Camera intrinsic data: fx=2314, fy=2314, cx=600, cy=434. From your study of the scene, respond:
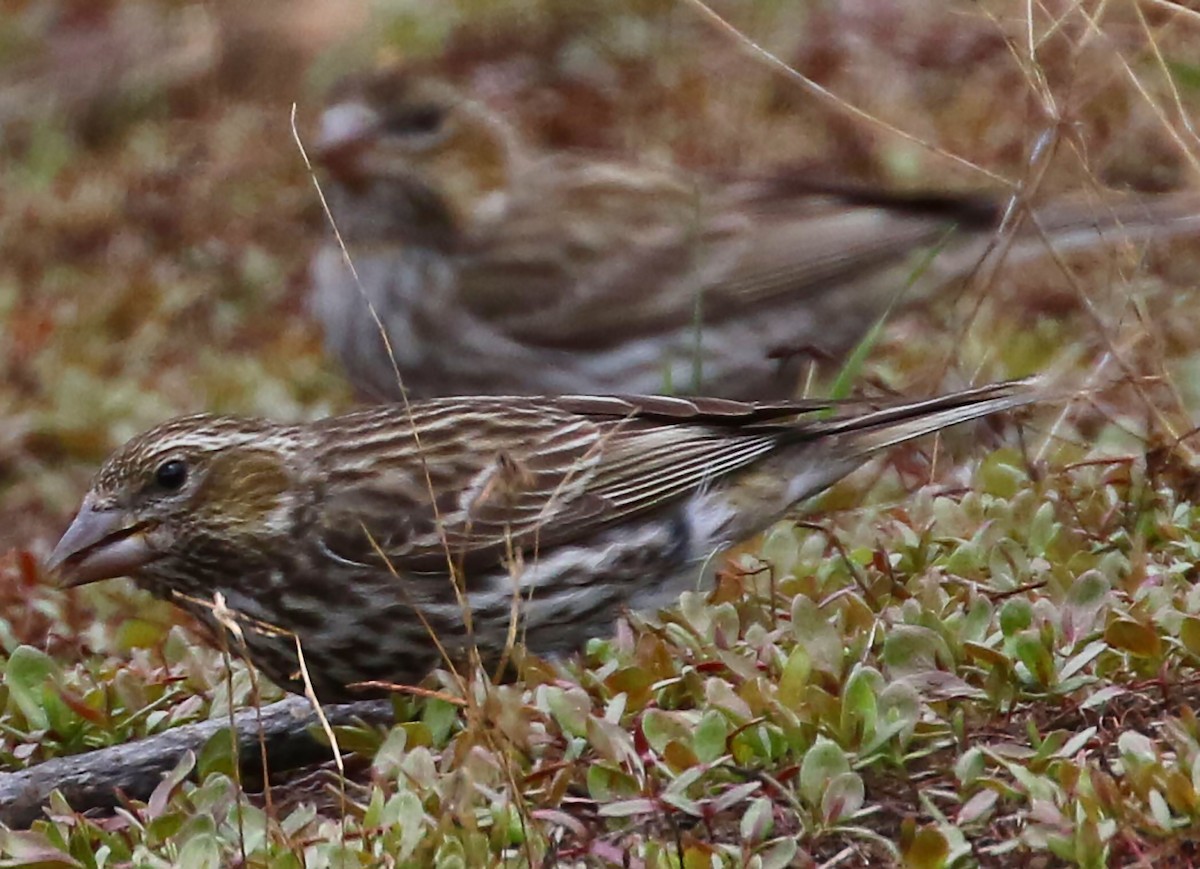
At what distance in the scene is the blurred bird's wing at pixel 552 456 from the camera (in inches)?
Answer: 216

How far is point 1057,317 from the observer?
8.49m

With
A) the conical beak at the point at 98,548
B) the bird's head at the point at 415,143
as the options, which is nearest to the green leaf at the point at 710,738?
the conical beak at the point at 98,548

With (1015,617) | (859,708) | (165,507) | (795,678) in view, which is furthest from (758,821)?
(165,507)

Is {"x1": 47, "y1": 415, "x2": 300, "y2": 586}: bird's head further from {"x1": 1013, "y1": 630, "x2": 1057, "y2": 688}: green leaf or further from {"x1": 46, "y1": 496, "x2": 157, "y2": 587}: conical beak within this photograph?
{"x1": 1013, "y1": 630, "x2": 1057, "y2": 688}: green leaf

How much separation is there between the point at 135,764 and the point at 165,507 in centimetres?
97

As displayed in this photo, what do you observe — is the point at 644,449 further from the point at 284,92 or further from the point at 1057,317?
the point at 284,92

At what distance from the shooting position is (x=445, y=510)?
561cm

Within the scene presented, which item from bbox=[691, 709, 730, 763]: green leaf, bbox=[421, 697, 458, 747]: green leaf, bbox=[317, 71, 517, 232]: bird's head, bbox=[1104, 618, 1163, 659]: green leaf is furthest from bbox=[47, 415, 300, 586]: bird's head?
bbox=[317, 71, 517, 232]: bird's head

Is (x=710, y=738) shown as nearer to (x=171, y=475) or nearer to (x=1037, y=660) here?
(x=1037, y=660)

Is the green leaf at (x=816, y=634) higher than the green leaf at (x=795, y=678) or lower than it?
lower

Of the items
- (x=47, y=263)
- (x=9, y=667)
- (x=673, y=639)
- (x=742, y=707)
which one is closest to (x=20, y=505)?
(x=47, y=263)

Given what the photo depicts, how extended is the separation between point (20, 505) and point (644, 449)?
12.0 feet

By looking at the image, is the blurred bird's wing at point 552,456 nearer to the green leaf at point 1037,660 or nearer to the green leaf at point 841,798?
the green leaf at point 1037,660

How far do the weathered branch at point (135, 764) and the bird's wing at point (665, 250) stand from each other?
3.69 meters
